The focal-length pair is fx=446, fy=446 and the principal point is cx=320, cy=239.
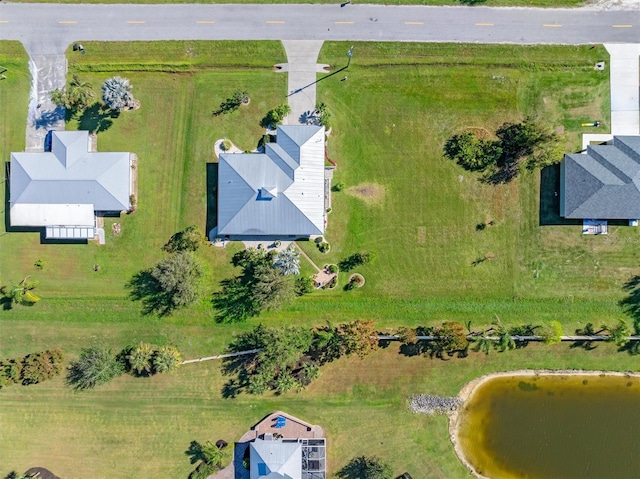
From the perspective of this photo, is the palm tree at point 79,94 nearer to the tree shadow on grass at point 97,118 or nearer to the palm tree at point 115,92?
the tree shadow on grass at point 97,118

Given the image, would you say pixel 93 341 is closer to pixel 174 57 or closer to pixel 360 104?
pixel 174 57

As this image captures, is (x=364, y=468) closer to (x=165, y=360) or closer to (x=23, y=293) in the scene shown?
(x=165, y=360)

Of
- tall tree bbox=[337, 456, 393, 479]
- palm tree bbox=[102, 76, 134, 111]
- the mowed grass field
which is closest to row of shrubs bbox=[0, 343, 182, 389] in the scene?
the mowed grass field

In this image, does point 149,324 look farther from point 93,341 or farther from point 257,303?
point 257,303

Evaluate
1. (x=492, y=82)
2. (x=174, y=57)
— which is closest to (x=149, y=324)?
(x=174, y=57)

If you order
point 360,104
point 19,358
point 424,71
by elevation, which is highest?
point 424,71

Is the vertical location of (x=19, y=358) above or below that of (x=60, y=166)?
below

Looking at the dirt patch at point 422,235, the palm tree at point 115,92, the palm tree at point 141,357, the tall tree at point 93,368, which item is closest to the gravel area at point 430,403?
the dirt patch at point 422,235

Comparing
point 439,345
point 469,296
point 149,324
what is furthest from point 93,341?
point 469,296
